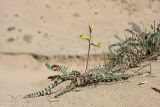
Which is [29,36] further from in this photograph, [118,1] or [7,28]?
[118,1]

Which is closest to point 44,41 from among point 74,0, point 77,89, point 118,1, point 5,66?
point 5,66

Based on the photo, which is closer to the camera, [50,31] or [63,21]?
[50,31]

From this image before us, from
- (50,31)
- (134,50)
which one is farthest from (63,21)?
(134,50)

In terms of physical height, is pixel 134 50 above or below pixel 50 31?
below

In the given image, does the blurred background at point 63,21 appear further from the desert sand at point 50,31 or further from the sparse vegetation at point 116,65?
the sparse vegetation at point 116,65

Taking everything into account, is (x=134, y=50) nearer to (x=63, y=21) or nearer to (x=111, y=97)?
(x=111, y=97)

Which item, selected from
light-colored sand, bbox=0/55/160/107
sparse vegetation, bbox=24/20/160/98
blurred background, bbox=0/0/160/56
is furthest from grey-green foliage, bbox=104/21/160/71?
blurred background, bbox=0/0/160/56

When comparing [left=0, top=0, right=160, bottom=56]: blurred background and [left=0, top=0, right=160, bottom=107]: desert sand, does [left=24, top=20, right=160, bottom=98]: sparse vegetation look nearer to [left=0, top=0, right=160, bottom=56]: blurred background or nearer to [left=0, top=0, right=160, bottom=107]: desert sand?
[left=0, top=0, right=160, bottom=107]: desert sand
